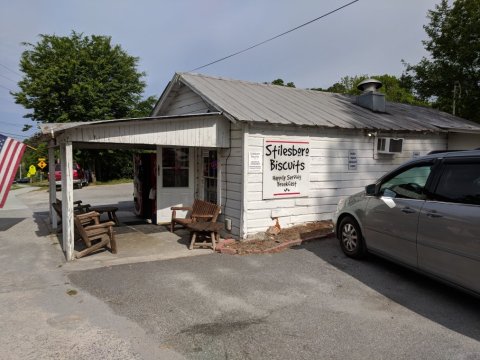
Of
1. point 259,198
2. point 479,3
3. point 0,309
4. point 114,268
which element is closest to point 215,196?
point 259,198

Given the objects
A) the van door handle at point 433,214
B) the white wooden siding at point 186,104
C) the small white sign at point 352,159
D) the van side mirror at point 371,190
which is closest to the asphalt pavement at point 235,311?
the van door handle at point 433,214

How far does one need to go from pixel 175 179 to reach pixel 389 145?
222 inches

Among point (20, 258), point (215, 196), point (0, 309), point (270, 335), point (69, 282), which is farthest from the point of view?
point (215, 196)

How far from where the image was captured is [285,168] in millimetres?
7648

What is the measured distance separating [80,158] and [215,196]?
75.1 feet

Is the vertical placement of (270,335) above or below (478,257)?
below

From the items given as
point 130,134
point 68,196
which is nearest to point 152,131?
point 130,134

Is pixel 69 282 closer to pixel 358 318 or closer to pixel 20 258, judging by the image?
pixel 20 258

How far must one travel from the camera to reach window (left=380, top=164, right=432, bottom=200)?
4641mm

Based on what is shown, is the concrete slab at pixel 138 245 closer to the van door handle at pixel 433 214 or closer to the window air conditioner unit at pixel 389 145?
the van door handle at pixel 433 214

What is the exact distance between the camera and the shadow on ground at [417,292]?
394 cm

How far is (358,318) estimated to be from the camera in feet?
13.2

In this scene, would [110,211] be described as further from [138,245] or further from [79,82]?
[79,82]

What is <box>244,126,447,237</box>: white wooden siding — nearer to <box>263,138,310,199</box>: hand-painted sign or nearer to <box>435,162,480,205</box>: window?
<box>263,138,310,199</box>: hand-painted sign
